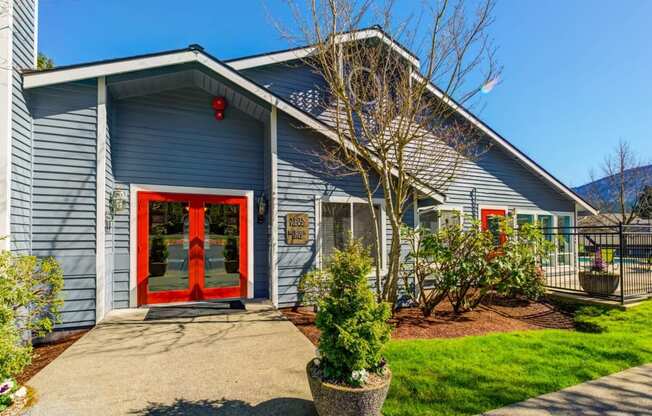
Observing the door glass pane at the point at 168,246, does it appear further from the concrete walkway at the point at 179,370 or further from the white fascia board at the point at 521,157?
the white fascia board at the point at 521,157

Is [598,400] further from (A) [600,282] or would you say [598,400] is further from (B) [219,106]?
(B) [219,106]

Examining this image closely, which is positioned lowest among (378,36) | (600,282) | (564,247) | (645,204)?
(600,282)

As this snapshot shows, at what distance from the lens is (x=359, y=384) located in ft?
8.58

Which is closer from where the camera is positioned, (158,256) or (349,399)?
(349,399)

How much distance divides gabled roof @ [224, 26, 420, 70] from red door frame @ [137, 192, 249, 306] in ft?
11.1

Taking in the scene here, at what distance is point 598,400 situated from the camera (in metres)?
3.30

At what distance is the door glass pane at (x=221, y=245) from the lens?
6.76 meters

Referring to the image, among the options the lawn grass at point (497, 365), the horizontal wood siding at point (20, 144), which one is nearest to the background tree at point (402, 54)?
the lawn grass at point (497, 365)

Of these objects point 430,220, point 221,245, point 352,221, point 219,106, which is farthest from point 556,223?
point 219,106

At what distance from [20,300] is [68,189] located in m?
2.35

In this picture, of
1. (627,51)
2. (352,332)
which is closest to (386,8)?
(352,332)

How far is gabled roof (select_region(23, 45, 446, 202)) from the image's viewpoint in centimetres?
510

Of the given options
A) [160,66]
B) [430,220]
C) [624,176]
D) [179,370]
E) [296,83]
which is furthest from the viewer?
[624,176]

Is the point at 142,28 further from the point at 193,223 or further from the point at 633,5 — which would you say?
the point at 633,5
